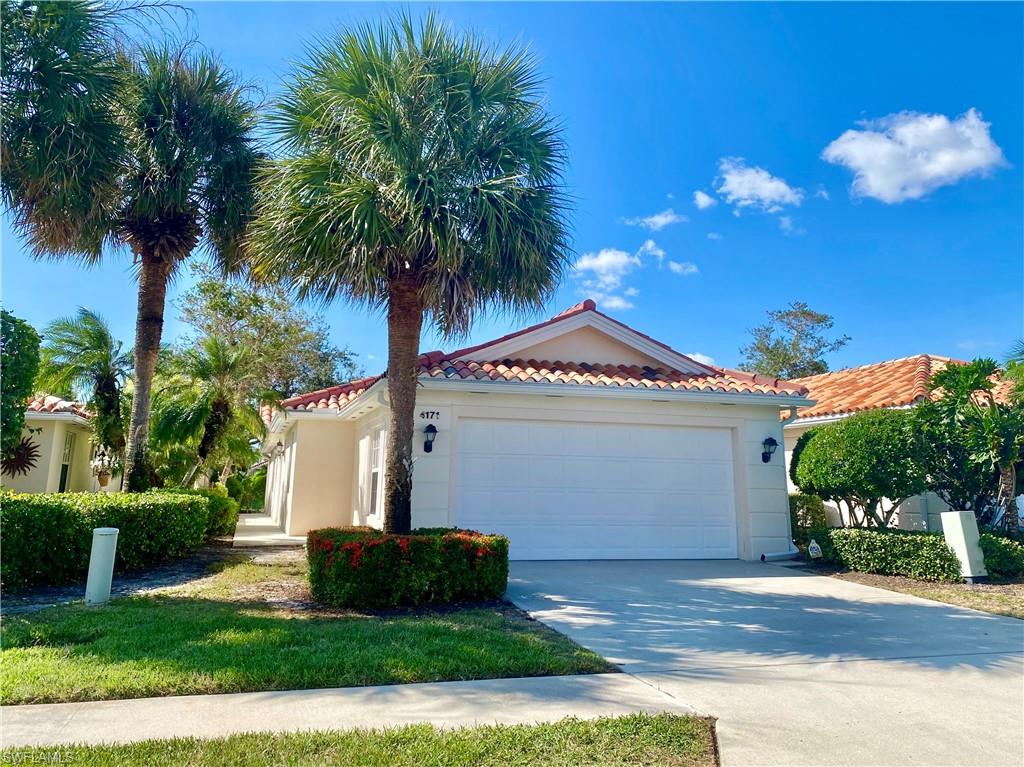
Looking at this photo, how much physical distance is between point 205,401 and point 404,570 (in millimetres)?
11100

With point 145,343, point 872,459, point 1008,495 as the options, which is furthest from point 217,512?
point 1008,495

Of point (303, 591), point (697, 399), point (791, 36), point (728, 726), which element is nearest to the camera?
point (728, 726)

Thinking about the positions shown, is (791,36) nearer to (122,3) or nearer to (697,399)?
(697,399)

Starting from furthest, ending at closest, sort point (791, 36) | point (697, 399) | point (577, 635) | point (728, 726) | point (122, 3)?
point (697, 399) → point (791, 36) → point (122, 3) → point (577, 635) → point (728, 726)

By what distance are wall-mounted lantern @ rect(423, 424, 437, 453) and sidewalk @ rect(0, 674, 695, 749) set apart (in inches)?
258

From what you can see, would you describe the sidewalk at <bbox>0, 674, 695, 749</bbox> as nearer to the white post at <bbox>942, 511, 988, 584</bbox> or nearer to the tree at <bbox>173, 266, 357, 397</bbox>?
the white post at <bbox>942, 511, 988, 584</bbox>

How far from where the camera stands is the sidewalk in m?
3.73

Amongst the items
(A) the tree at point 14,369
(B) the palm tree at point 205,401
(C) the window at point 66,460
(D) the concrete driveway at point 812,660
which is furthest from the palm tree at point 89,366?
(D) the concrete driveway at point 812,660

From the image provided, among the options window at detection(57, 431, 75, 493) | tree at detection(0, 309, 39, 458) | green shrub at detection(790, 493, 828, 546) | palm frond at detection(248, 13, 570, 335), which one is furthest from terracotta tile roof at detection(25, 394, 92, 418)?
green shrub at detection(790, 493, 828, 546)

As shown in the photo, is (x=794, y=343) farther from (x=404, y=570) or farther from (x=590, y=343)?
(x=404, y=570)

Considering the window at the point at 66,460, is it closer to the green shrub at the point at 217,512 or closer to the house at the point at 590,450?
the green shrub at the point at 217,512

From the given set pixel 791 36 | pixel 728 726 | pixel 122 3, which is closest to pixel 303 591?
pixel 728 726

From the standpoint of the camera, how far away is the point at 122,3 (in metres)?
7.75

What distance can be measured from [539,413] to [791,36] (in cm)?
848
